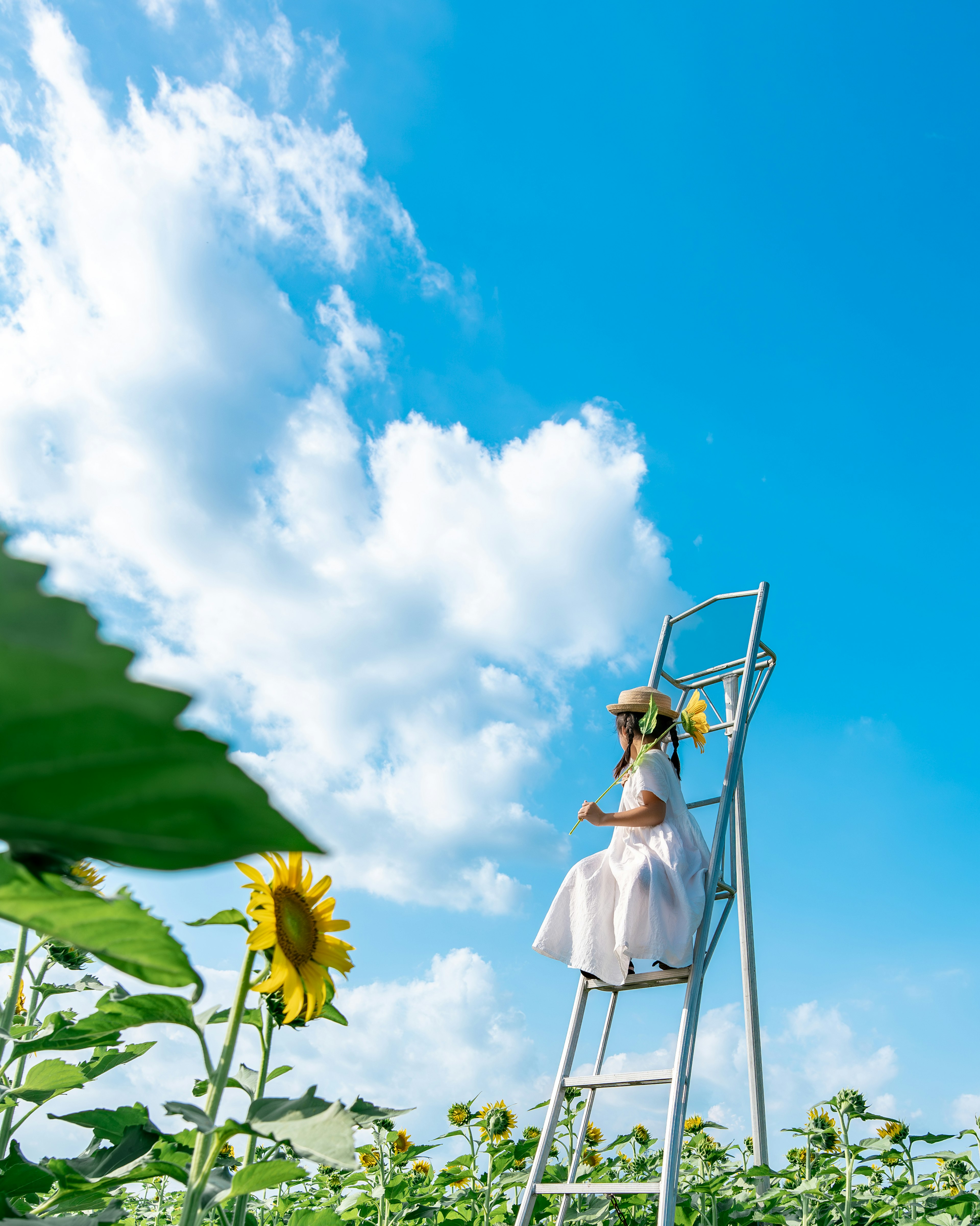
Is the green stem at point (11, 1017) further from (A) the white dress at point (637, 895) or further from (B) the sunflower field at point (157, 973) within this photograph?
(A) the white dress at point (637, 895)

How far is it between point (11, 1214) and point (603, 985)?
→ 2279mm

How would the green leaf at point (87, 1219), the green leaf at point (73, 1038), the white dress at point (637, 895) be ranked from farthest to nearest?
the white dress at point (637, 895)
the green leaf at point (73, 1038)
the green leaf at point (87, 1219)

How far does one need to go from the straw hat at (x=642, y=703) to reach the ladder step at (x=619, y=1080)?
1238 millimetres

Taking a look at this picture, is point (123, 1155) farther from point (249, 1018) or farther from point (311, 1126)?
point (311, 1126)

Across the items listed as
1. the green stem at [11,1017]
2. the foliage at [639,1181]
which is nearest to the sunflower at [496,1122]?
the foliage at [639,1181]

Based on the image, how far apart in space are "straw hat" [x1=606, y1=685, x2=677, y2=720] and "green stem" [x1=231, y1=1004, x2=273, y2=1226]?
8.23 ft

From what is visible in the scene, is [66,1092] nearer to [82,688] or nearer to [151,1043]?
[151,1043]

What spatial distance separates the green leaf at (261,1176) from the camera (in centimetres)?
77

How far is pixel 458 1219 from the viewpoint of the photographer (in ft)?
9.12

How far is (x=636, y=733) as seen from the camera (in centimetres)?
332

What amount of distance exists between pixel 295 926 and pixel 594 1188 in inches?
81.1

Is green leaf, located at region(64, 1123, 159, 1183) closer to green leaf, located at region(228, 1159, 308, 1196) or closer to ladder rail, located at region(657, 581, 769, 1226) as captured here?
green leaf, located at region(228, 1159, 308, 1196)

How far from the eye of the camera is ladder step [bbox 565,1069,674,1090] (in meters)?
2.54

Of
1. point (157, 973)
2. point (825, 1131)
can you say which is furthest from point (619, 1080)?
point (157, 973)
